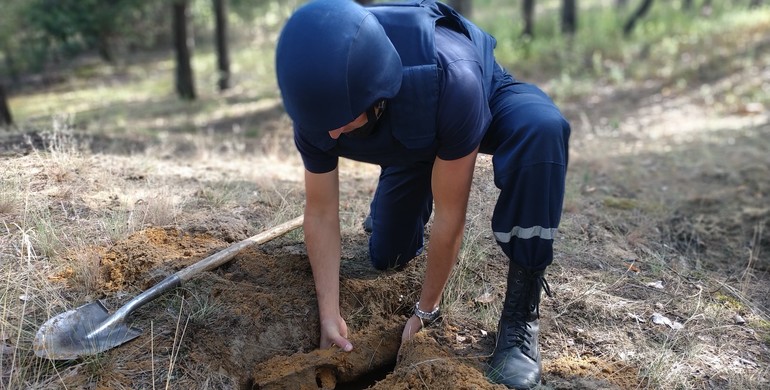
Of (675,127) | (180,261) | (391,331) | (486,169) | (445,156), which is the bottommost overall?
(675,127)

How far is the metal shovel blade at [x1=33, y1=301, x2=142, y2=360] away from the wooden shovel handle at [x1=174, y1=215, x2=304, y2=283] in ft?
1.04

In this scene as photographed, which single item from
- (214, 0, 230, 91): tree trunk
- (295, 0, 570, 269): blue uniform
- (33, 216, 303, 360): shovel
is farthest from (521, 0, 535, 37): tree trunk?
(33, 216, 303, 360): shovel

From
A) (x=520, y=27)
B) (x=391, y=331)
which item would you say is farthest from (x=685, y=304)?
(x=520, y=27)

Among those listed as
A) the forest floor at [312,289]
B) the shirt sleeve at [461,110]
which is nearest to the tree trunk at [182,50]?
the forest floor at [312,289]

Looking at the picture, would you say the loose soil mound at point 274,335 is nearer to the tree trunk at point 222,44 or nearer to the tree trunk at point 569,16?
the tree trunk at point 222,44

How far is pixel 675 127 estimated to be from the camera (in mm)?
7438

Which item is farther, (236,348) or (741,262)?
(741,262)

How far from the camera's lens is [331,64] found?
175 centimetres

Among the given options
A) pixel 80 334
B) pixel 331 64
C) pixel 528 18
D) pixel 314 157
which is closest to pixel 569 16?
pixel 528 18

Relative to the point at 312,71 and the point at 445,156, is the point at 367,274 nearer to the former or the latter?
the point at 445,156

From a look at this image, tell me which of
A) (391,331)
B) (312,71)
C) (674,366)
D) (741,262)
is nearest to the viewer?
(312,71)

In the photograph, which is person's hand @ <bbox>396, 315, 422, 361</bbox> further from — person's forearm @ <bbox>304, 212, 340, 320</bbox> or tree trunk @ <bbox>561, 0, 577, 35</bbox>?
tree trunk @ <bbox>561, 0, 577, 35</bbox>

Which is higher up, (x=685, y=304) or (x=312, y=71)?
(x=312, y=71)

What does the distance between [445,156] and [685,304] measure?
154 cm
